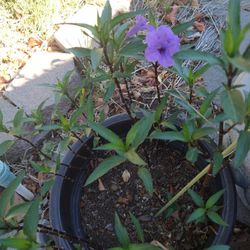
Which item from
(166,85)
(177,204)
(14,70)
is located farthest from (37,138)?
(177,204)

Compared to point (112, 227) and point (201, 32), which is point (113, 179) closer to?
point (112, 227)

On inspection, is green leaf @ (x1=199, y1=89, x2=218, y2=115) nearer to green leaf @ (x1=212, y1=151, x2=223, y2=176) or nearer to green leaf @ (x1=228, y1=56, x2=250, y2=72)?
green leaf @ (x1=212, y1=151, x2=223, y2=176)

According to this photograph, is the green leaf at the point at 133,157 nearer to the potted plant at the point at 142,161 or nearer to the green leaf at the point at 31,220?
the potted plant at the point at 142,161

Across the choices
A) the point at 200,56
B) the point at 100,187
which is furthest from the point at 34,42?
the point at 200,56

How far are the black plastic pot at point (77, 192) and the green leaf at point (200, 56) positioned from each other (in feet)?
1.59

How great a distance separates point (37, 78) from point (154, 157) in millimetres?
898

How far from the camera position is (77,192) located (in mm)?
1567

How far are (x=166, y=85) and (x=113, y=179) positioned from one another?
0.68 meters

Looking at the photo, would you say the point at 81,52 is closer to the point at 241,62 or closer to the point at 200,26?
the point at 241,62

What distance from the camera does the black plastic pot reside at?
128cm

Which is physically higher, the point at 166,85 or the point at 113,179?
the point at 166,85

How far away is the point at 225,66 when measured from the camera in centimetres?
89

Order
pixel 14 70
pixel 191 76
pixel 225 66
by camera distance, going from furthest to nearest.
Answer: pixel 14 70, pixel 191 76, pixel 225 66

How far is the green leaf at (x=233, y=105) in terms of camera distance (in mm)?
825
